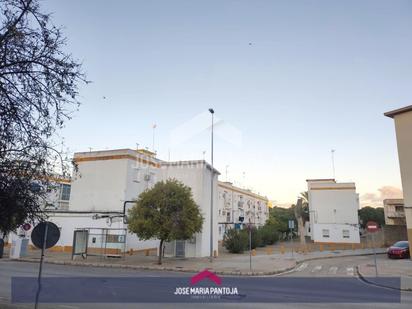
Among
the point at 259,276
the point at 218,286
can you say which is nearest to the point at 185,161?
the point at 259,276

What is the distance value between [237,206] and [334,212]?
1893cm

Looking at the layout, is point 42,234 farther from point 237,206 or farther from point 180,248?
point 237,206

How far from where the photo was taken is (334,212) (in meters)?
53.7

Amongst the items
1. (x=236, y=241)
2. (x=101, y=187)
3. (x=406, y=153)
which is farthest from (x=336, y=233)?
(x=101, y=187)

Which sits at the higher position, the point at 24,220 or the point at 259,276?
the point at 24,220

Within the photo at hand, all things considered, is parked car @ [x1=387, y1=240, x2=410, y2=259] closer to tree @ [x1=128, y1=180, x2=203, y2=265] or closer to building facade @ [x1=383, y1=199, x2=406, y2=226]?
building facade @ [x1=383, y1=199, x2=406, y2=226]

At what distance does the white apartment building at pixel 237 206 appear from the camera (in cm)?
5775

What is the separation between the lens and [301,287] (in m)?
14.6

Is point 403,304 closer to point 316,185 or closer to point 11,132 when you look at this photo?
point 11,132

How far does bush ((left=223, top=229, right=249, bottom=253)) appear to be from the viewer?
3459 centimetres

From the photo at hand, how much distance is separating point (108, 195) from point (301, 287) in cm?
2527

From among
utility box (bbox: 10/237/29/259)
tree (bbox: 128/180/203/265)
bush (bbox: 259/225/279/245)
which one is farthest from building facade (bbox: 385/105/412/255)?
utility box (bbox: 10/237/29/259)

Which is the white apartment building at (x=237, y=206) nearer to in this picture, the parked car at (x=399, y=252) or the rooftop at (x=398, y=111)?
the parked car at (x=399, y=252)

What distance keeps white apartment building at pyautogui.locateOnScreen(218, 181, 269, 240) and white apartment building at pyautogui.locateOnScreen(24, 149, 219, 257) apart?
63.9ft
